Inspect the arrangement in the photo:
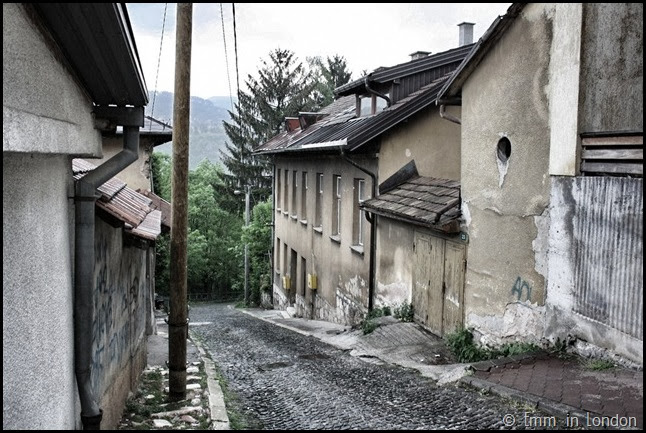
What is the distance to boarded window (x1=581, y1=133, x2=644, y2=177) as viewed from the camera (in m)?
6.95

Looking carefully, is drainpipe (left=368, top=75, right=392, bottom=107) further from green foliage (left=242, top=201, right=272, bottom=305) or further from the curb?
green foliage (left=242, top=201, right=272, bottom=305)

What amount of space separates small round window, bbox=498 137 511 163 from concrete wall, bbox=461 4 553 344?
7 cm

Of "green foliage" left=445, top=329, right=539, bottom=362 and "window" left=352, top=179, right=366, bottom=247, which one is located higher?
"window" left=352, top=179, right=366, bottom=247

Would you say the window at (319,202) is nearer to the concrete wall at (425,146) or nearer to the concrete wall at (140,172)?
the concrete wall at (140,172)

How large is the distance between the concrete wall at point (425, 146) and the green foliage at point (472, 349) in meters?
4.30

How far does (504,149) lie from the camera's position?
9.55 m

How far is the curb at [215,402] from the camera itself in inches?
284

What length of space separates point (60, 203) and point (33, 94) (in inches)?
56.7

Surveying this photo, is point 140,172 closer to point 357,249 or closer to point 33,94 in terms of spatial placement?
point 357,249

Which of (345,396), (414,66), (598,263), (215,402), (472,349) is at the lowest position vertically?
(215,402)

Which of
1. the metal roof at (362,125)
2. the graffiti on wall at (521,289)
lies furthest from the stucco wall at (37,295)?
the metal roof at (362,125)

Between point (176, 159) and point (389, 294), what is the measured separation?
7.40 metres

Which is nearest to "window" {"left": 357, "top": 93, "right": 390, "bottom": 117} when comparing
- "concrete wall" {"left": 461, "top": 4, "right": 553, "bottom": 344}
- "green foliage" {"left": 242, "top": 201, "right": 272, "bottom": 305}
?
"concrete wall" {"left": 461, "top": 4, "right": 553, "bottom": 344}

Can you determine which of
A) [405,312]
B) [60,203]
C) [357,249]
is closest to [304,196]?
[357,249]
